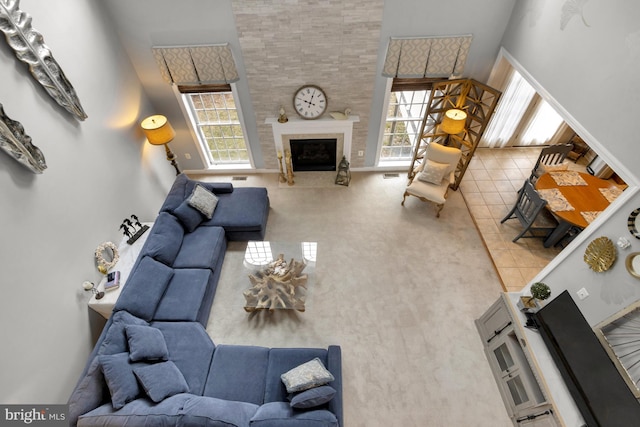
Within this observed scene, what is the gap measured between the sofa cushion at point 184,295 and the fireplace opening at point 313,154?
9.01 feet

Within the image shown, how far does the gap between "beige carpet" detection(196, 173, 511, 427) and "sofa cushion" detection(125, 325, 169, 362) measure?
2.57ft

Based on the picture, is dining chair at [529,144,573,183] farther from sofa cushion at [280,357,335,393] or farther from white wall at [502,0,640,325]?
sofa cushion at [280,357,335,393]

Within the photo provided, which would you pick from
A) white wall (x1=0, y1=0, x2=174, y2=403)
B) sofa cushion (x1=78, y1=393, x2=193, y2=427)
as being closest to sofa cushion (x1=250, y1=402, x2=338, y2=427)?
sofa cushion (x1=78, y1=393, x2=193, y2=427)

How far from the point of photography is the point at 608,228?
2633mm

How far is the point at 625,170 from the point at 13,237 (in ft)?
17.8

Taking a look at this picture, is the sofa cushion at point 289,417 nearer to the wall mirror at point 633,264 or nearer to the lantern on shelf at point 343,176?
the wall mirror at point 633,264

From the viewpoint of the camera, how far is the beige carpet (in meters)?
3.35

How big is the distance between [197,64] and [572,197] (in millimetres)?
5730

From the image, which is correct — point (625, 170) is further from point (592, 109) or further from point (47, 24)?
point (47, 24)

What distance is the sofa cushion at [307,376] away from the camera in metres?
2.82

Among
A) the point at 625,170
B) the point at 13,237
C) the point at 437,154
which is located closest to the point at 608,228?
the point at 625,170

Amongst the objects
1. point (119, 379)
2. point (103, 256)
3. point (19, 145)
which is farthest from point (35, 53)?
point (119, 379)

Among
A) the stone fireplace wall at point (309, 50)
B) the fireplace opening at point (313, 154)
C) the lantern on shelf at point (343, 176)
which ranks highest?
the stone fireplace wall at point (309, 50)

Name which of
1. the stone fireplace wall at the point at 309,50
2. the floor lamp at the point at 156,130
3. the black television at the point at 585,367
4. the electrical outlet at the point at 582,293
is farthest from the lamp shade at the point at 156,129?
the electrical outlet at the point at 582,293
